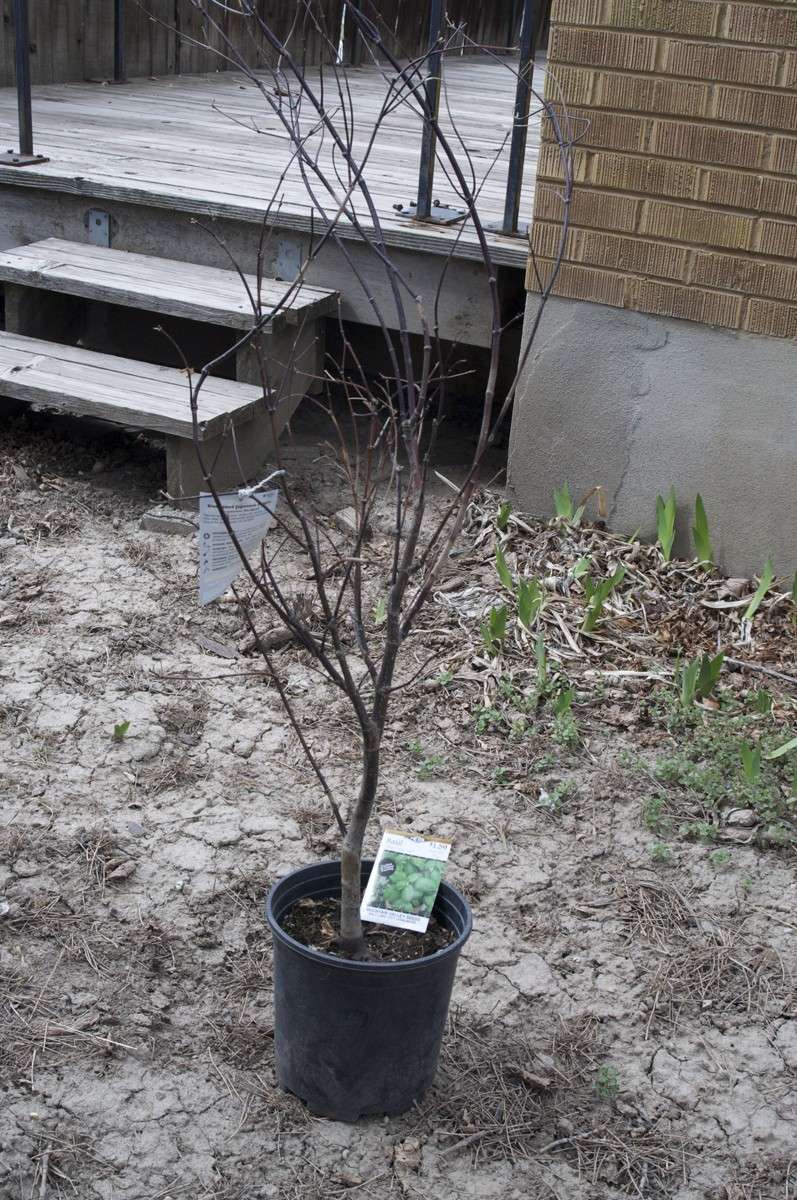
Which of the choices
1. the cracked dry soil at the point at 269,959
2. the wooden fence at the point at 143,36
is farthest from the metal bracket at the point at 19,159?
the cracked dry soil at the point at 269,959

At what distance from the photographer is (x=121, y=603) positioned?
374cm

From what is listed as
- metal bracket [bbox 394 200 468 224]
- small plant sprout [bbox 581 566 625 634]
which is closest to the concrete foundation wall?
small plant sprout [bbox 581 566 625 634]

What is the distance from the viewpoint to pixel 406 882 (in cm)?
216

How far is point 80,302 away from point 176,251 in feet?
1.72

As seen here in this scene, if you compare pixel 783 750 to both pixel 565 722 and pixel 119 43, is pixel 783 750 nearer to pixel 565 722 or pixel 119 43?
pixel 565 722

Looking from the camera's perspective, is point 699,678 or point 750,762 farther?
point 699,678

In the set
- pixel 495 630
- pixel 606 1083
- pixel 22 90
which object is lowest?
pixel 606 1083

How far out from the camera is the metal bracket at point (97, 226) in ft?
16.1

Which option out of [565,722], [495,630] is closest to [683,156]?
[495,630]

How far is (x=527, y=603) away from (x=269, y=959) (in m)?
1.39

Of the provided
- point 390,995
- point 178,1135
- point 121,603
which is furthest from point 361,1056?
point 121,603

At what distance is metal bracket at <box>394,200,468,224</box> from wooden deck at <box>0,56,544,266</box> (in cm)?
4

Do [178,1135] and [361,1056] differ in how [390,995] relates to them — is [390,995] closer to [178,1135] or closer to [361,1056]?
[361,1056]

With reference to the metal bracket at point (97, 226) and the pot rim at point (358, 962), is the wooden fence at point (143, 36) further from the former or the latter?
the pot rim at point (358, 962)
